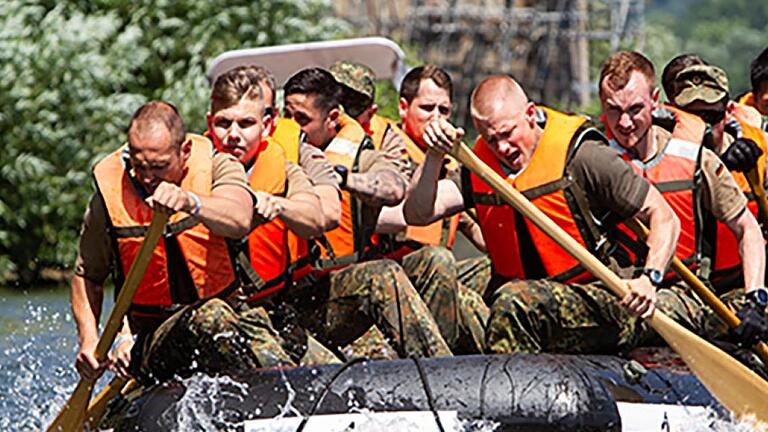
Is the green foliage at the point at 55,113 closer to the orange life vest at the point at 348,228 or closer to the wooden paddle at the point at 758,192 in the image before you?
the orange life vest at the point at 348,228

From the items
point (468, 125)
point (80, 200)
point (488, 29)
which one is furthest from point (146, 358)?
point (488, 29)

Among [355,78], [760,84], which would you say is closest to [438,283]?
[355,78]

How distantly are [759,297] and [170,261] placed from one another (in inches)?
98.3

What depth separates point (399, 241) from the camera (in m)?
8.16

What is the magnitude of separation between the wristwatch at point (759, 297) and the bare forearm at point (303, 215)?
186 centimetres

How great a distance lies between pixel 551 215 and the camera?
6812 mm

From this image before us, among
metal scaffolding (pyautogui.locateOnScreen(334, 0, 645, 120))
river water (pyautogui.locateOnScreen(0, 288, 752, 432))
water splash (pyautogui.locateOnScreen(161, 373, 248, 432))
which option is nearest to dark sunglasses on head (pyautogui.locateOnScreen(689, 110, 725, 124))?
river water (pyautogui.locateOnScreen(0, 288, 752, 432))

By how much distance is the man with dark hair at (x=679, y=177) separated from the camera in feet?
22.8

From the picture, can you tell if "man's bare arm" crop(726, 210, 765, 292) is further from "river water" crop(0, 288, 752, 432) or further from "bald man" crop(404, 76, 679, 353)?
"river water" crop(0, 288, 752, 432)

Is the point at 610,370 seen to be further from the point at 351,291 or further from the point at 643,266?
the point at 351,291

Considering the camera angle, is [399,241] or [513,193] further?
[399,241]

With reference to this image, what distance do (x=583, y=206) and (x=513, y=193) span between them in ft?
1.24

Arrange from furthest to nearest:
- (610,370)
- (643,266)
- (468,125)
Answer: (468,125) → (643,266) → (610,370)

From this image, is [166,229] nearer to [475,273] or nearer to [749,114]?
[475,273]
